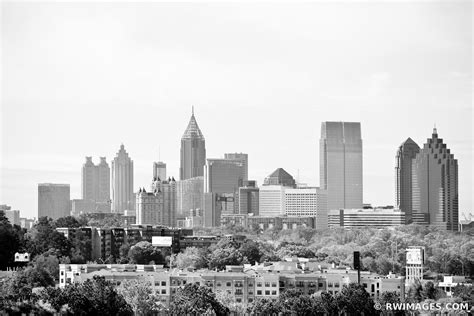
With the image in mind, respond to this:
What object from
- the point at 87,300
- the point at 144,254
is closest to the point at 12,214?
the point at 144,254

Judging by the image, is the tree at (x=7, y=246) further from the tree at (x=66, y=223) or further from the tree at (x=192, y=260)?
the tree at (x=66, y=223)

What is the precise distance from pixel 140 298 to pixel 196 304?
592 cm

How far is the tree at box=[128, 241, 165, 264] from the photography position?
113m

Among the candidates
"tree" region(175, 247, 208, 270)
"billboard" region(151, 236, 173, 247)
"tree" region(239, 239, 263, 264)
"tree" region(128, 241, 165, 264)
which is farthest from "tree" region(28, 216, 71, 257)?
"tree" region(239, 239, 263, 264)

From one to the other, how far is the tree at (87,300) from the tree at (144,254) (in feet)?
145

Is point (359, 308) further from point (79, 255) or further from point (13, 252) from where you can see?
point (79, 255)

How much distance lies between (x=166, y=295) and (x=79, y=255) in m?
32.6

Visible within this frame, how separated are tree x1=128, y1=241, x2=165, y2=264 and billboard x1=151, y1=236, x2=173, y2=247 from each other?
23.9 feet

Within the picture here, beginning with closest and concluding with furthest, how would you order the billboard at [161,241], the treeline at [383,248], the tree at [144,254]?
1. the tree at [144,254]
2. the treeline at [383,248]
3. the billboard at [161,241]

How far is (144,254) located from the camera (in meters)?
114

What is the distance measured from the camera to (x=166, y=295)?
8038cm

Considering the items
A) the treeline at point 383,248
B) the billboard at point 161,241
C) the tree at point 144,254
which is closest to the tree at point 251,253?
the treeline at point 383,248

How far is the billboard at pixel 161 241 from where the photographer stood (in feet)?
412

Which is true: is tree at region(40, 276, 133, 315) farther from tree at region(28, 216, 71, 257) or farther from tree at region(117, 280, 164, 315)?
tree at region(28, 216, 71, 257)
